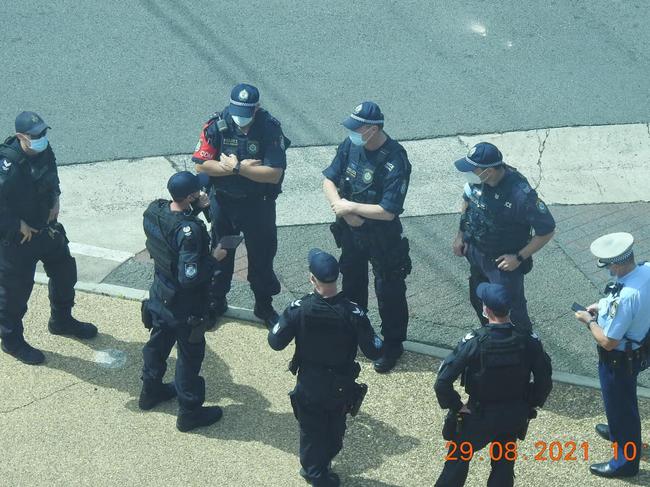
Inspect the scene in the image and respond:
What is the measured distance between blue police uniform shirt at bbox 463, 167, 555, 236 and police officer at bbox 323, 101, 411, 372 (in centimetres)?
67

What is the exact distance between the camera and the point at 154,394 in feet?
25.0

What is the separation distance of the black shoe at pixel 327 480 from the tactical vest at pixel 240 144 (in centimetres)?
236

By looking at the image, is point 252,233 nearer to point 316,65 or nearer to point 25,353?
point 25,353

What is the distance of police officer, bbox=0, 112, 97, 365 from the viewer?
7.57 meters

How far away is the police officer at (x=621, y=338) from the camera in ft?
21.5

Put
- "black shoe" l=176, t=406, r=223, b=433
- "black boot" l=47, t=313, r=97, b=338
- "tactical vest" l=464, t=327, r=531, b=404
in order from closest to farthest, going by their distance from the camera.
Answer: "tactical vest" l=464, t=327, r=531, b=404
"black shoe" l=176, t=406, r=223, b=433
"black boot" l=47, t=313, r=97, b=338

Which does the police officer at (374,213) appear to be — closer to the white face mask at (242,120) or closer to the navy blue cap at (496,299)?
the white face mask at (242,120)

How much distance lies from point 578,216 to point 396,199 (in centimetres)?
317

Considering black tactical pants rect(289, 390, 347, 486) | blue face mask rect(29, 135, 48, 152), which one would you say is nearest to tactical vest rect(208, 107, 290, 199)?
blue face mask rect(29, 135, 48, 152)

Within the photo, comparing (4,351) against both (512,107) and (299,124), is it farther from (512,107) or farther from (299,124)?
(512,107)

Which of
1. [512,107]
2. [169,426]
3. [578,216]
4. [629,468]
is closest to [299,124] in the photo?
[512,107]

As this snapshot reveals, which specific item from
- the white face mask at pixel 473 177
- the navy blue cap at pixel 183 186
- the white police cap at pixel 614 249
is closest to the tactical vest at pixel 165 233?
the navy blue cap at pixel 183 186

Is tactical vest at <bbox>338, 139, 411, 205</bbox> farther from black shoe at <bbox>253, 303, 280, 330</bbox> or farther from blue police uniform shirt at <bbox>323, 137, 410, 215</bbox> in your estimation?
black shoe at <bbox>253, 303, 280, 330</bbox>

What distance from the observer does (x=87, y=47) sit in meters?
12.8
